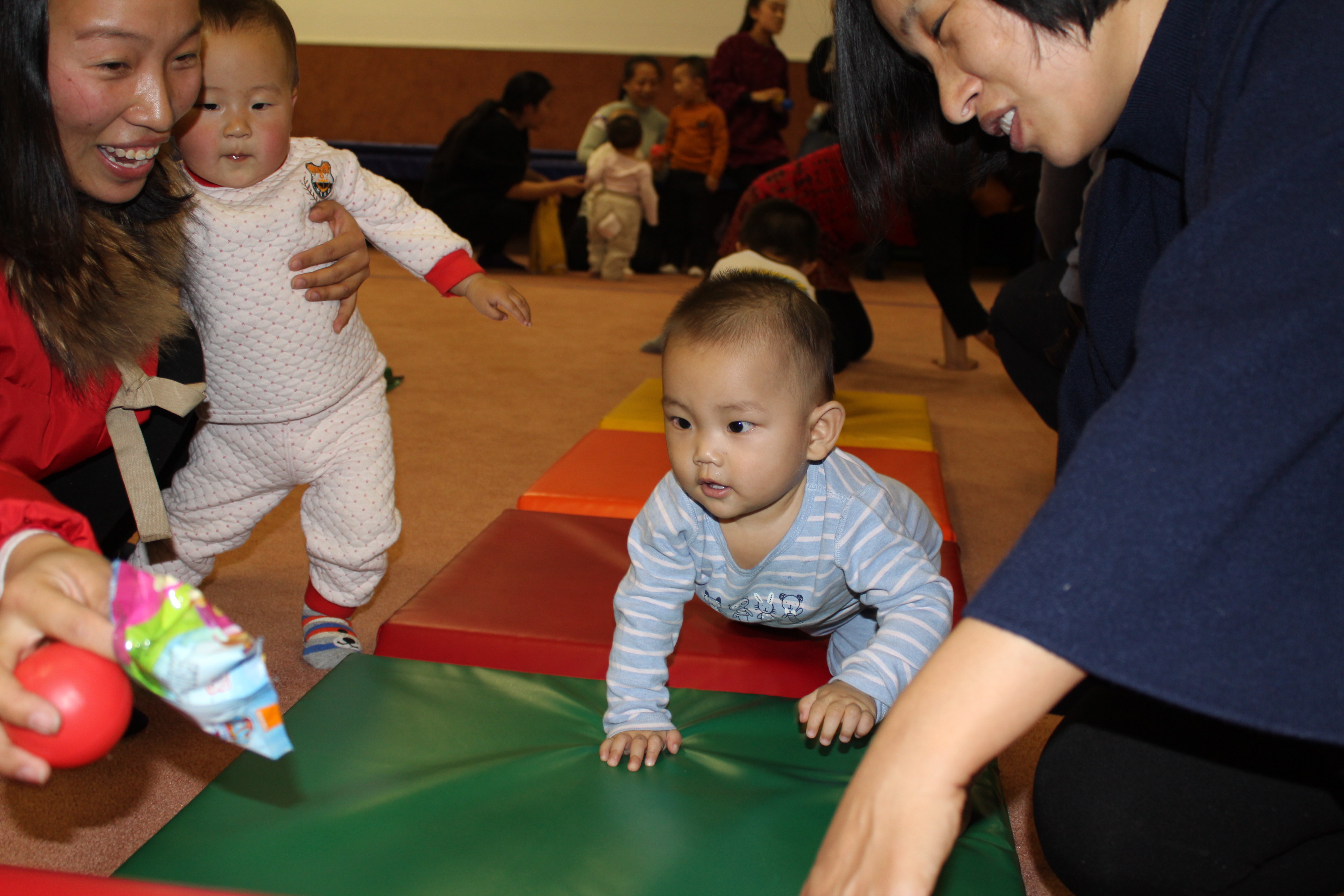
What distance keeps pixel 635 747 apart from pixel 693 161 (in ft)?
16.3

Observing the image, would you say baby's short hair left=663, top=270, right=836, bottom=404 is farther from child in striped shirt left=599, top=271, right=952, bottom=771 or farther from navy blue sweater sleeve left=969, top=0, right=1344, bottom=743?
navy blue sweater sleeve left=969, top=0, right=1344, bottom=743

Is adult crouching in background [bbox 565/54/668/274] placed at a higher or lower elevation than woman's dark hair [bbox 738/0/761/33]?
lower

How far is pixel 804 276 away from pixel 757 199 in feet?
2.07

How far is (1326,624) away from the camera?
0.57m

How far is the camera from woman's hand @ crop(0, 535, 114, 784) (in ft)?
1.86

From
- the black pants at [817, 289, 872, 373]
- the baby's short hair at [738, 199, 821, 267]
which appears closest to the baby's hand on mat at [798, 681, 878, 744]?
the baby's short hair at [738, 199, 821, 267]

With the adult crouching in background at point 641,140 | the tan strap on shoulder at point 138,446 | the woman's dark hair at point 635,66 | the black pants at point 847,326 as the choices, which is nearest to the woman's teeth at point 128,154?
the tan strap on shoulder at point 138,446

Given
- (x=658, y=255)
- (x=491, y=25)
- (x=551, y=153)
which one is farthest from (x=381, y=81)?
(x=658, y=255)

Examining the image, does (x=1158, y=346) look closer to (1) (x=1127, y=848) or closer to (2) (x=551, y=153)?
(1) (x=1127, y=848)

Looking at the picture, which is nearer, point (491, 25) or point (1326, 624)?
point (1326, 624)

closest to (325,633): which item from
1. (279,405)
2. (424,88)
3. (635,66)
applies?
(279,405)

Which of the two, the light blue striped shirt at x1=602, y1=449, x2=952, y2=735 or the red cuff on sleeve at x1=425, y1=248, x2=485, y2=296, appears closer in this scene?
the light blue striped shirt at x1=602, y1=449, x2=952, y2=735

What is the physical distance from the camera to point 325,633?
1.48 m

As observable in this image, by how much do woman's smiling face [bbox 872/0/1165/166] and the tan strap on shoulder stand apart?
90 cm
